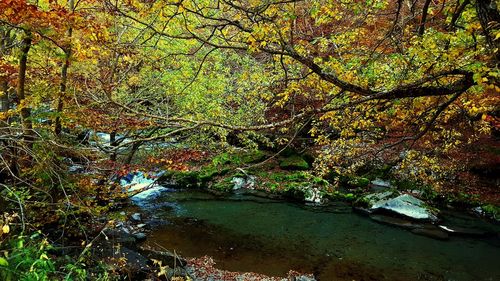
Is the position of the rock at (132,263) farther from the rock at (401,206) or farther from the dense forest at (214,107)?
the rock at (401,206)

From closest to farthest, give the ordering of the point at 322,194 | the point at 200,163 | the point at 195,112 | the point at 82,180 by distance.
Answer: the point at 82,180
the point at 195,112
the point at 322,194
the point at 200,163

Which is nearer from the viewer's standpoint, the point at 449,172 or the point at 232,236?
the point at 232,236

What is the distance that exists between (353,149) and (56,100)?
337 inches

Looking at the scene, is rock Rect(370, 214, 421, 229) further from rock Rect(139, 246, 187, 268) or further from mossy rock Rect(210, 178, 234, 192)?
rock Rect(139, 246, 187, 268)

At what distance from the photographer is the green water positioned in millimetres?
9914

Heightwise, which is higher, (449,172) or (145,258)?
(449,172)

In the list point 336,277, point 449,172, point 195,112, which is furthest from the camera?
point 449,172

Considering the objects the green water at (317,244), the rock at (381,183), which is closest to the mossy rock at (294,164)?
the rock at (381,183)

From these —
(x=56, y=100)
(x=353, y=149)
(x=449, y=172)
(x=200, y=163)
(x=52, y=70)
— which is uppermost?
(x=52, y=70)

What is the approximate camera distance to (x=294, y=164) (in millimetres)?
20469

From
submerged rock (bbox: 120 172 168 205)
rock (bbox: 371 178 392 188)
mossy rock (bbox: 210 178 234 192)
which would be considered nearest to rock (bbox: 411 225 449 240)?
rock (bbox: 371 178 392 188)

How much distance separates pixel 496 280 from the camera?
9461mm

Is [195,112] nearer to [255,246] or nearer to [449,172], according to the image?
→ [255,246]

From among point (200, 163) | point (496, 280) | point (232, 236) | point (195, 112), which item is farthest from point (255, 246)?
point (200, 163)
